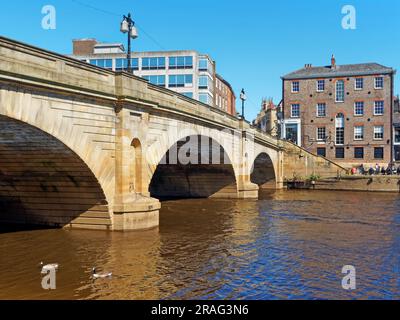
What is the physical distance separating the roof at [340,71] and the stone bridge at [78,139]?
40864mm

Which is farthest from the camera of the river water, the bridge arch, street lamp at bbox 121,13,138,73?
street lamp at bbox 121,13,138,73

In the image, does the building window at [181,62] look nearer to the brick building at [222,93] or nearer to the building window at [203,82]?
the building window at [203,82]

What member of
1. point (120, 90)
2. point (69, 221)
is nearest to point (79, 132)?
point (120, 90)

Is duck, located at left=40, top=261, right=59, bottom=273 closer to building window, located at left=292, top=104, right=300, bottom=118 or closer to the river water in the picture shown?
the river water

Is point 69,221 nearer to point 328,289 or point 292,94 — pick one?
point 328,289

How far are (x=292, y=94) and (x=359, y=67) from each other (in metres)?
9.66

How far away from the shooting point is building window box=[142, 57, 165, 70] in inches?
2290

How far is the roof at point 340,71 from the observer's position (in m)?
58.8

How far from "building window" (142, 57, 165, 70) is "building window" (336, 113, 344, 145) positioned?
24847mm

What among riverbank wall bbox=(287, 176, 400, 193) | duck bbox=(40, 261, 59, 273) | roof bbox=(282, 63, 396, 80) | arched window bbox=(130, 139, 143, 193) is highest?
roof bbox=(282, 63, 396, 80)

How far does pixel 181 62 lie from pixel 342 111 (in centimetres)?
2285

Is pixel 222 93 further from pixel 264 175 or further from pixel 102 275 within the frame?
pixel 102 275

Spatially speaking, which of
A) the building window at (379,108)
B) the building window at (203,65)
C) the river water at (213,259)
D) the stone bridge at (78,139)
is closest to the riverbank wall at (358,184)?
the building window at (379,108)

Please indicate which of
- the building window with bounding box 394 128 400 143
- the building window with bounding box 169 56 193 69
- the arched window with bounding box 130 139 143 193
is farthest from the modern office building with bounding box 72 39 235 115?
the arched window with bounding box 130 139 143 193
